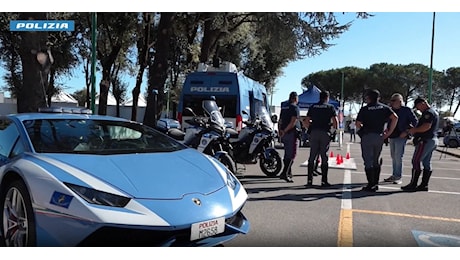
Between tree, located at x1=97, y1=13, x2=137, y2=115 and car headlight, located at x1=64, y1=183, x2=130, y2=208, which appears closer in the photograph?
car headlight, located at x1=64, y1=183, x2=130, y2=208

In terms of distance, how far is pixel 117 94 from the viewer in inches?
1250

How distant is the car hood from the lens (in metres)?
3.10

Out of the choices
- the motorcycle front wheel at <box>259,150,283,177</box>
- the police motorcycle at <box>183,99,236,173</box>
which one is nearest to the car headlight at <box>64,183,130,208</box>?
the police motorcycle at <box>183,99,236,173</box>

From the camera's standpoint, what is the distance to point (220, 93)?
1113cm

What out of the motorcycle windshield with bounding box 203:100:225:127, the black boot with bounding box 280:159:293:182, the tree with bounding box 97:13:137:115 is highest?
the tree with bounding box 97:13:137:115

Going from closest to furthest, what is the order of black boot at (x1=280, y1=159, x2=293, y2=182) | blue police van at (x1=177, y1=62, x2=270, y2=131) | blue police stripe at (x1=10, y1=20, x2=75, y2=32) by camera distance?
1. black boot at (x1=280, y1=159, x2=293, y2=182)
2. blue police stripe at (x1=10, y1=20, x2=75, y2=32)
3. blue police van at (x1=177, y1=62, x2=270, y2=131)

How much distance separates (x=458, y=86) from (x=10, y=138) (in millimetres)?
22606

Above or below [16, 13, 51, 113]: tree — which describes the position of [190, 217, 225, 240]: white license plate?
below

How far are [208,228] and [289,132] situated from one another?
4756mm

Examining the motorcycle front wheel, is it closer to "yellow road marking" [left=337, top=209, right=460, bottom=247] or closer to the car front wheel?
"yellow road marking" [left=337, top=209, right=460, bottom=247]

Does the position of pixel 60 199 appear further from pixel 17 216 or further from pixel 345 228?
pixel 345 228

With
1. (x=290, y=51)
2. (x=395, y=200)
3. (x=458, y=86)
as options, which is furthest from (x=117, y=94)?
(x=395, y=200)

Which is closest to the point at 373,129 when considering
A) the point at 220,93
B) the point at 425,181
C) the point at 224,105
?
the point at 425,181
